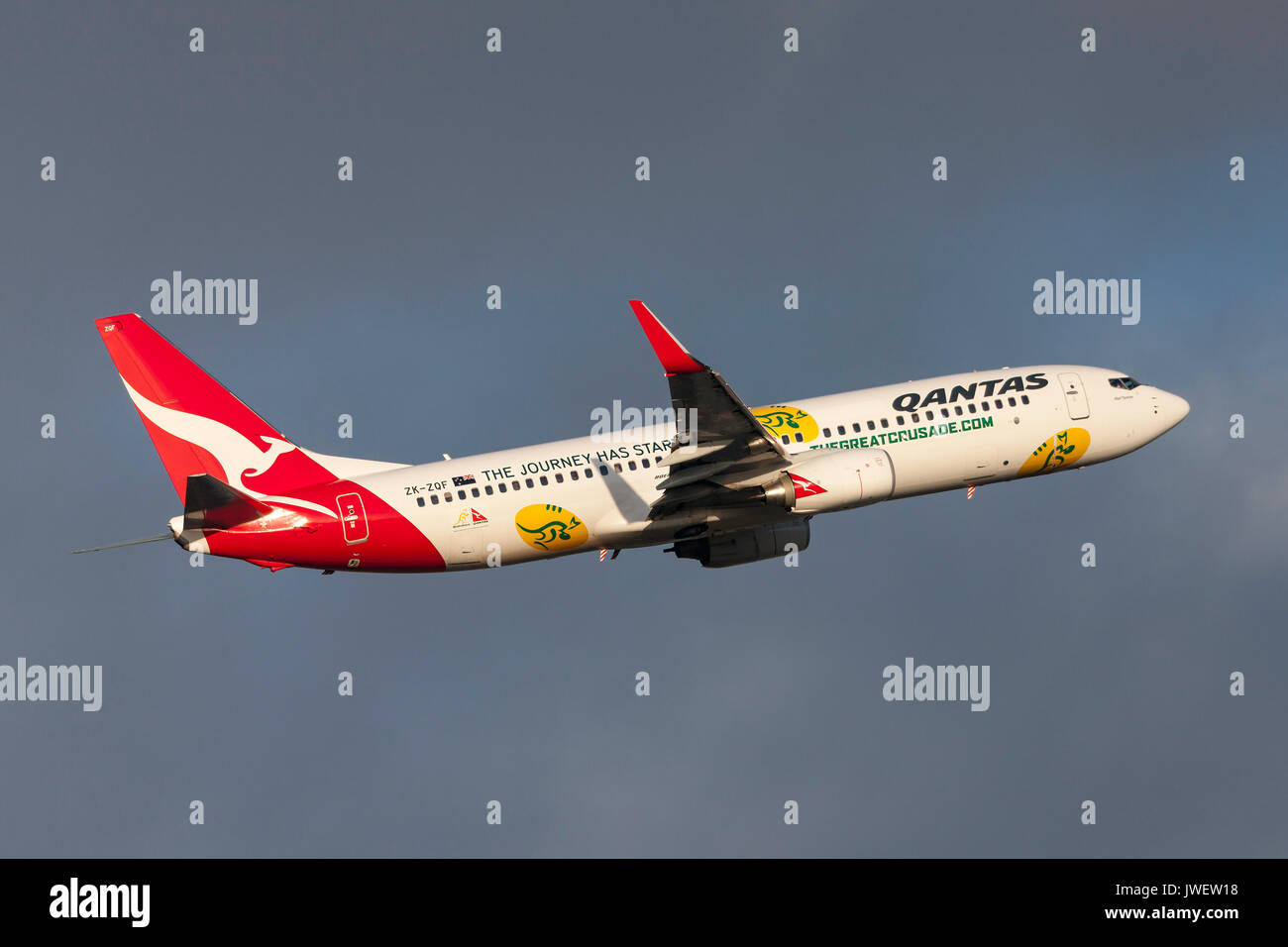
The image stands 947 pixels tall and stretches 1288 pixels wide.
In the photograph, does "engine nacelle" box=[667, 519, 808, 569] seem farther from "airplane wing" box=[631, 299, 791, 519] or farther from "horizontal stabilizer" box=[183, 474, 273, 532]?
"horizontal stabilizer" box=[183, 474, 273, 532]

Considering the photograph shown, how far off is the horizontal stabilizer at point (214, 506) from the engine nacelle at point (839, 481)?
16.3 metres

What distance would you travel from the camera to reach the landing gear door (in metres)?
53.2

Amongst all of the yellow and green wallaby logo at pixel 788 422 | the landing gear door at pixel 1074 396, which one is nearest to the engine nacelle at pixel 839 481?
the yellow and green wallaby logo at pixel 788 422

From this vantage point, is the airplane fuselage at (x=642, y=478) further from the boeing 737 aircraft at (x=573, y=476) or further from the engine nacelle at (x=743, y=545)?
the engine nacelle at (x=743, y=545)

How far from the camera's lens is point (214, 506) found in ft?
145

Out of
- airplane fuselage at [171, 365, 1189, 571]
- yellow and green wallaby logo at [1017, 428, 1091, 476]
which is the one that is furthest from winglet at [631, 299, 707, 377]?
yellow and green wallaby logo at [1017, 428, 1091, 476]

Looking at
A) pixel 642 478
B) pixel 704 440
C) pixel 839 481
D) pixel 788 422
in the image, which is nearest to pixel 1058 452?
pixel 839 481

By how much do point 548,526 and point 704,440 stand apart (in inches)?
221

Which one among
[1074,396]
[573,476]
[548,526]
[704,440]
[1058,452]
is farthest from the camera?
[1074,396]

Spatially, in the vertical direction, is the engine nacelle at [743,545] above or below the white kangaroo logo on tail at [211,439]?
below

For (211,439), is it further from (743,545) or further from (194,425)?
(743,545)

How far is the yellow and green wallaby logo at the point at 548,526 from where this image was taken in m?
47.2

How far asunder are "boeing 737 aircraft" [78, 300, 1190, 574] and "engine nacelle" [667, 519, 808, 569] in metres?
0.05
